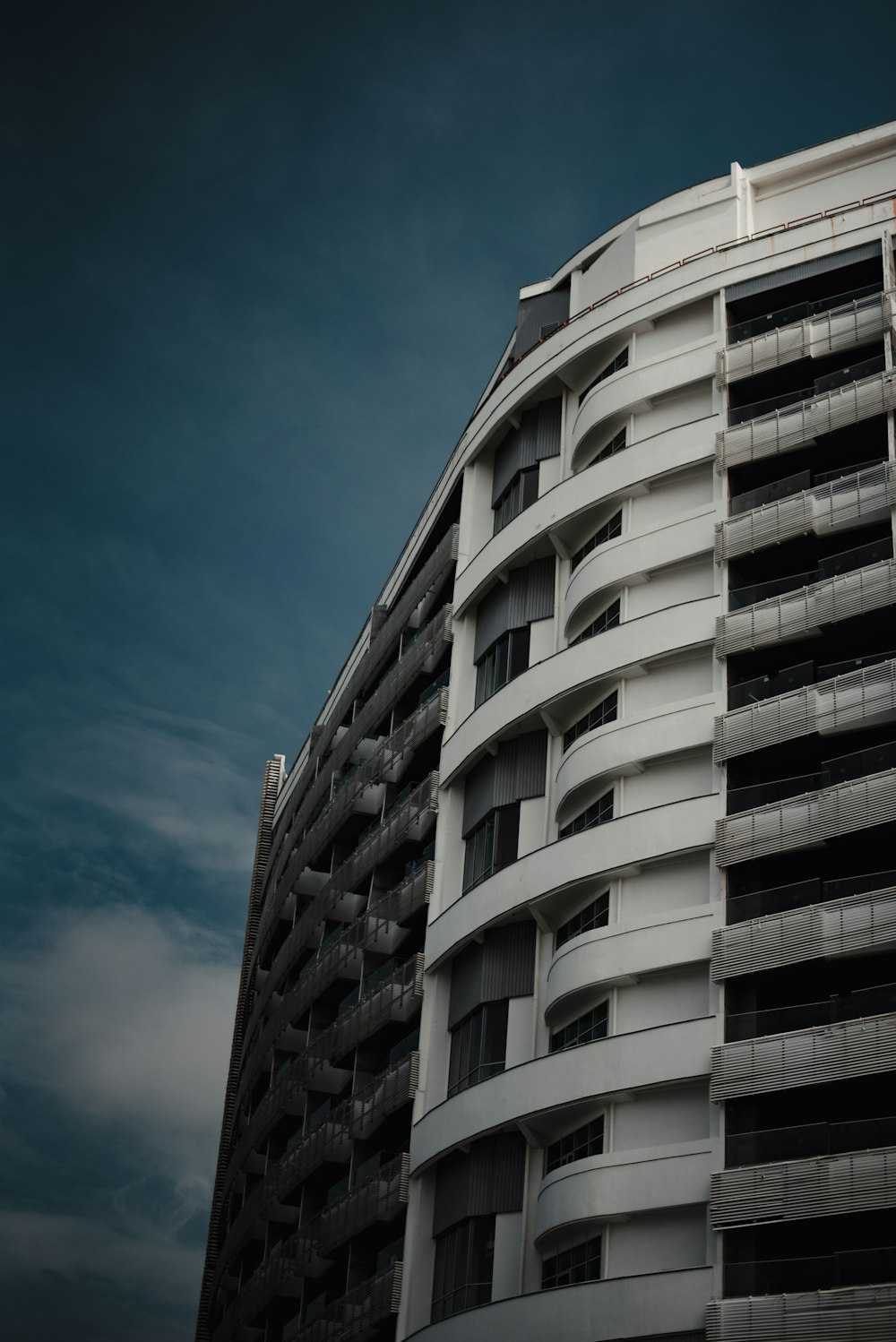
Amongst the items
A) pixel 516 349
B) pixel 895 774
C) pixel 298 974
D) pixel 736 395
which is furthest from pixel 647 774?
pixel 298 974

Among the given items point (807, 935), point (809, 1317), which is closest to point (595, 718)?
point (807, 935)

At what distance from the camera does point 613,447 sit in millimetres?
53000

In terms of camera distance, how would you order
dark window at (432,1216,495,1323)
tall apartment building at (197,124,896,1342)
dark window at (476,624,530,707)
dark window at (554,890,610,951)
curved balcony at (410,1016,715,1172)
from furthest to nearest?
dark window at (476,624,530,707) → dark window at (554,890,610,951) → dark window at (432,1216,495,1323) → curved balcony at (410,1016,715,1172) → tall apartment building at (197,124,896,1342)

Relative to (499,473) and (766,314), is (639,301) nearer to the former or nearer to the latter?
(766,314)

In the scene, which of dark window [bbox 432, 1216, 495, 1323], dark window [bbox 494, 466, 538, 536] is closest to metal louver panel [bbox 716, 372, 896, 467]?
dark window [bbox 494, 466, 538, 536]

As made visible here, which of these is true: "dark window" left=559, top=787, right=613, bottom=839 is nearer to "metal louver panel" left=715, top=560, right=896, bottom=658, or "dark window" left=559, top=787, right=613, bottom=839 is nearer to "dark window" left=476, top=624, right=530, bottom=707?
"metal louver panel" left=715, top=560, right=896, bottom=658

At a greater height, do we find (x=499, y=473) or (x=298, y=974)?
(x=499, y=473)

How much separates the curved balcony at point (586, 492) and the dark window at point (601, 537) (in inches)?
26.7

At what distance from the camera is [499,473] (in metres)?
59.0

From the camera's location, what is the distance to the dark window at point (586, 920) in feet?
146

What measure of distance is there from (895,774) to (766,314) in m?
17.5

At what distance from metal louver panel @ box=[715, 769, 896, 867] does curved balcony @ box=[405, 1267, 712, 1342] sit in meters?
10.0

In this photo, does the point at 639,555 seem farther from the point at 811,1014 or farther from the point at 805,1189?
the point at 805,1189

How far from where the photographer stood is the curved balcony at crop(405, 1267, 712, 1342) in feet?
120
